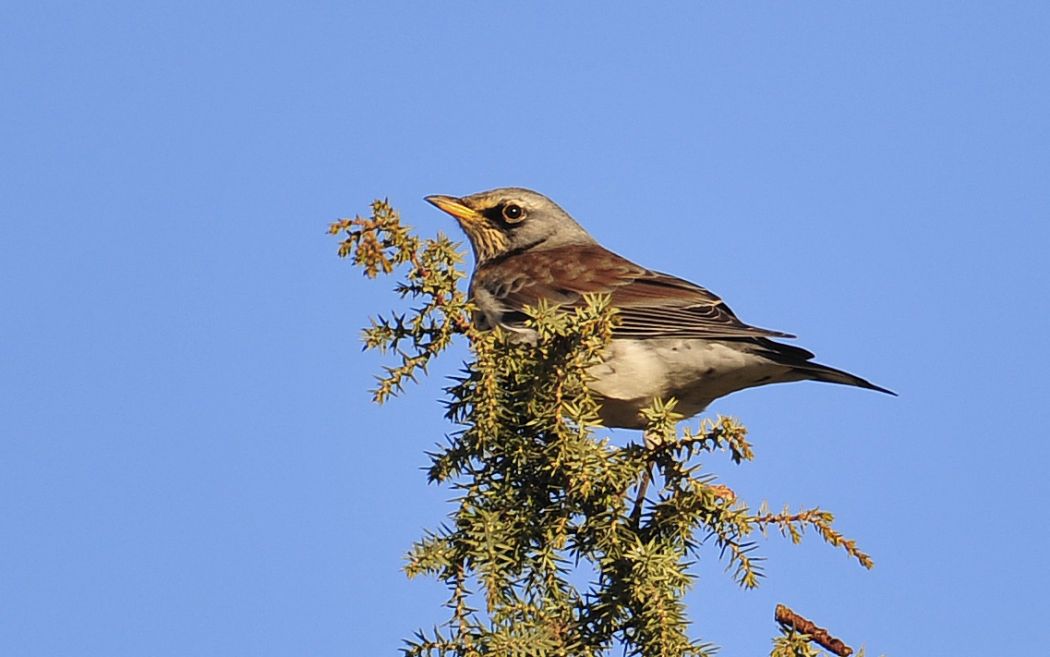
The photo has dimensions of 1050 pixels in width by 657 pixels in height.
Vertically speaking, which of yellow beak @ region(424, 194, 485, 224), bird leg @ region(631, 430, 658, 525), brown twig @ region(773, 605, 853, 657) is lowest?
brown twig @ region(773, 605, 853, 657)

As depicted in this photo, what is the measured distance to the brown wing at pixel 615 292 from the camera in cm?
653

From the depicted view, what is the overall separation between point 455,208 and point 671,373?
2.32m

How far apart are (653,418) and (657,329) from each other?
2604 millimetres

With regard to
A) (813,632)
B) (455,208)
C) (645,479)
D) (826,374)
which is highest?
(455,208)

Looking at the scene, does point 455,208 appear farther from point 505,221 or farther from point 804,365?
point 804,365

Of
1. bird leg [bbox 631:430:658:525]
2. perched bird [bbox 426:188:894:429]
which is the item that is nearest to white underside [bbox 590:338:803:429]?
perched bird [bbox 426:188:894:429]

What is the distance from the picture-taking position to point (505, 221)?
27.4 feet

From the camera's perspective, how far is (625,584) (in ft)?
12.5

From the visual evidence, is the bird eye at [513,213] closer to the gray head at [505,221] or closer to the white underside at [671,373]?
the gray head at [505,221]

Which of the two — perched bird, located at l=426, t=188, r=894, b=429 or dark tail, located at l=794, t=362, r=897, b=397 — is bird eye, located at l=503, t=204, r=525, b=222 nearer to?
perched bird, located at l=426, t=188, r=894, b=429

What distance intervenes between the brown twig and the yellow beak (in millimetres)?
5009

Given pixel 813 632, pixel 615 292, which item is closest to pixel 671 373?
pixel 615 292

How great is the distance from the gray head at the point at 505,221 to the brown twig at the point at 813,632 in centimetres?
507

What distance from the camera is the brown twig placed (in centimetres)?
342
